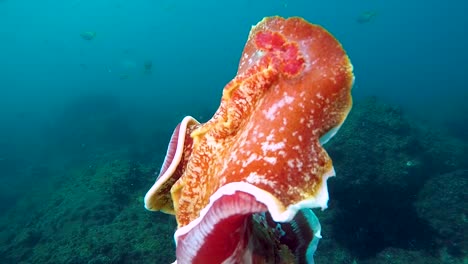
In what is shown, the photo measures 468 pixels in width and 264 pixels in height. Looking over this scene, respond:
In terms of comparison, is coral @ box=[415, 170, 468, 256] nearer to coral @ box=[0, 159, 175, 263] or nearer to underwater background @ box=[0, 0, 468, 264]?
underwater background @ box=[0, 0, 468, 264]

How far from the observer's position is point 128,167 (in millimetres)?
10477

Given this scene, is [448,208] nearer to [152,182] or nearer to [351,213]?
[351,213]

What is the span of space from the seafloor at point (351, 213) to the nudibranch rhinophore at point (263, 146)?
16.3ft

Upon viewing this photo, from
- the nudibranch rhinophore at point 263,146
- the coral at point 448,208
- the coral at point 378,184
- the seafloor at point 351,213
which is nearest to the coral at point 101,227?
the seafloor at point 351,213

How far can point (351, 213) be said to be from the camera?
25.2 ft

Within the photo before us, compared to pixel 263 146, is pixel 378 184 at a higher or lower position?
lower

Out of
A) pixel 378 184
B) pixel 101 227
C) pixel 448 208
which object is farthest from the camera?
pixel 378 184

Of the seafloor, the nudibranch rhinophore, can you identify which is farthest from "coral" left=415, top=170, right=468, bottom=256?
the nudibranch rhinophore

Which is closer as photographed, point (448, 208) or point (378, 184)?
point (448, 208)

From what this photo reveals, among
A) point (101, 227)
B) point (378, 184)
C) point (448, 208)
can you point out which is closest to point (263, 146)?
point (101, 227)

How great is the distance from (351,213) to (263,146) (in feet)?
23.6

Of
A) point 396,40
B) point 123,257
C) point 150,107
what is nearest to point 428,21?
point 396,40

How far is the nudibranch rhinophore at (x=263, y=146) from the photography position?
46.0 inches

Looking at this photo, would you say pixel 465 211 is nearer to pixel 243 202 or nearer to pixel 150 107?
pixel 243 202
